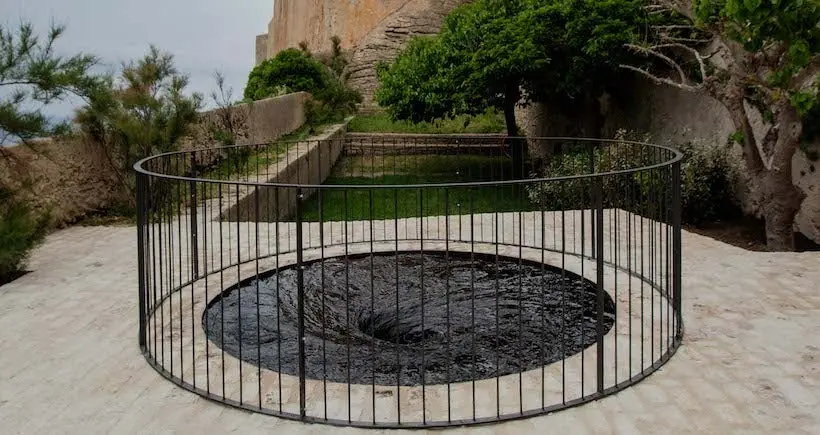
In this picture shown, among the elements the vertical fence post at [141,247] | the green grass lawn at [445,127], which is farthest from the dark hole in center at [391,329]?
the green grass lawn at [445,127]

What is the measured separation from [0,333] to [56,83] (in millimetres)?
2916

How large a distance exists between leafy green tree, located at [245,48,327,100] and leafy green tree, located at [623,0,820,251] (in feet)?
44.2

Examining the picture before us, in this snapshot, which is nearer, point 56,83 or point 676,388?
point 676,388

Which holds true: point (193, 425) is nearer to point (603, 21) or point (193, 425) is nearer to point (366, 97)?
point (603, 21)

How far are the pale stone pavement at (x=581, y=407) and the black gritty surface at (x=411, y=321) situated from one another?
48 cm

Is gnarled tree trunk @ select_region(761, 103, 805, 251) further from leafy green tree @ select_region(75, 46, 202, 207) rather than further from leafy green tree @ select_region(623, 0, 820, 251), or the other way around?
leafy green tree @ select_region(75, 46, 202, 207)

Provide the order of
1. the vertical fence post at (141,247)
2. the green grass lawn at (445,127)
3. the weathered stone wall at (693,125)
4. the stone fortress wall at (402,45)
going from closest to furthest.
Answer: the vertical fence post at (141,247) → the weathered stone wall at (693,125) → the stone fortress wall at (402,45) → the green grass lawn at (445,127)

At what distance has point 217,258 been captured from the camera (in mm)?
7750

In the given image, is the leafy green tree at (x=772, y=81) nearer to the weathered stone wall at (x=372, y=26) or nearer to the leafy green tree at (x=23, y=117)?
the leafy green tree at (x=23, y=117)

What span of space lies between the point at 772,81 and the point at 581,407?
528 cm

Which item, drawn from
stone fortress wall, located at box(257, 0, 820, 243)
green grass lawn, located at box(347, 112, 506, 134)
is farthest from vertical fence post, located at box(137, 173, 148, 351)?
green grass lawn, located at box(347, 112, 506, 134)

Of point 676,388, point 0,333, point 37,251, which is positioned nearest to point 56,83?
point 37,251

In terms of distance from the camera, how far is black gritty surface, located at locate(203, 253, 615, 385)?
4.69 metres

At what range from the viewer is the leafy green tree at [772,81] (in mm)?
7234
